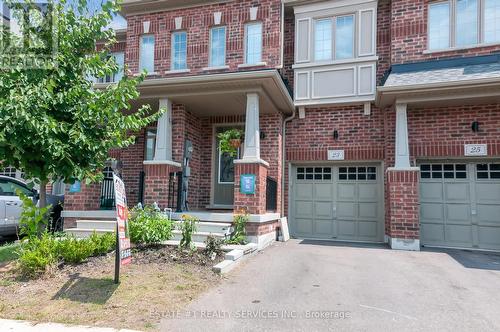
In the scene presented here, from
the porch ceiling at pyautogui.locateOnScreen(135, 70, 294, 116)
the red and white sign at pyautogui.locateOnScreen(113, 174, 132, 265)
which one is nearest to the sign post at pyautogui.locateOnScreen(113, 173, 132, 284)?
the red and white sign at pyautogui.locateOnScreen(113, 174, 132, 265)

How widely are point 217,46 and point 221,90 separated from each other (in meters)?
3.19

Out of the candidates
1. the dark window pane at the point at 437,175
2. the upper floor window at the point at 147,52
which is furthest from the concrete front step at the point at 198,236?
the upper floor window at the point at 147,52

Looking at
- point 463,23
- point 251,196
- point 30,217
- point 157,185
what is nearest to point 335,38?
point 463,23

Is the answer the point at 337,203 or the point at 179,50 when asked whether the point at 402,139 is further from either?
the point at 179,50

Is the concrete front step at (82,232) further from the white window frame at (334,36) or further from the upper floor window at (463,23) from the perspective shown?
the upper floor window at (463,23)

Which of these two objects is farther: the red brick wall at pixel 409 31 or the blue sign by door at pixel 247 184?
the red brick wall at pixel 409 31

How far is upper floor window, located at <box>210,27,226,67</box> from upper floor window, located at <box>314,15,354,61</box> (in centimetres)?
272

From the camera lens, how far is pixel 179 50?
11008 millimetres

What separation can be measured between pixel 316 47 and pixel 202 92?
3.84 metres

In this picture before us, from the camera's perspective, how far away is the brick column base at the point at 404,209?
26.3 feet

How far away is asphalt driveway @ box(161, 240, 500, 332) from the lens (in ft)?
12.4

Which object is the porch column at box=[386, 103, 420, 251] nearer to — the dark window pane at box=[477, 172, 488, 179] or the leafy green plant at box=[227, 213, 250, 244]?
the dark window pane at box=[477, 172, 488, 179]

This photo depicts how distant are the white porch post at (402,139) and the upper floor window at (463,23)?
2.21 meters

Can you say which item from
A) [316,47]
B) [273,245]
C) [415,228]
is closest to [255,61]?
[316,47]
